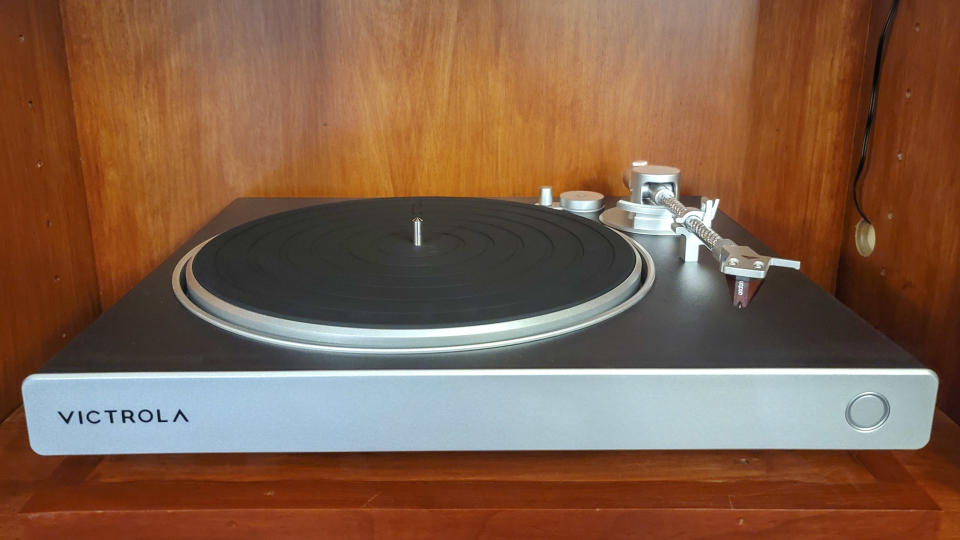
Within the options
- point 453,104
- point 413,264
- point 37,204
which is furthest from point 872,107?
point 37,204

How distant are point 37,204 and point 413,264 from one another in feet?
1.72

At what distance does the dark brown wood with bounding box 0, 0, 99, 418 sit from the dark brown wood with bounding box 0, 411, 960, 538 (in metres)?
0.35

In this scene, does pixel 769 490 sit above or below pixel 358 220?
below

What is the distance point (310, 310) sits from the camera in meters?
0.55

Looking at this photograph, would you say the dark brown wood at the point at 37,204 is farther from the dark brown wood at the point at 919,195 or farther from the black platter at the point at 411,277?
the dark brown wood at the point at 919,195

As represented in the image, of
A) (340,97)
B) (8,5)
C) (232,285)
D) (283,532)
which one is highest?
(8,5)

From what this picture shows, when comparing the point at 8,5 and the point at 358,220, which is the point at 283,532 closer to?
the point at 358,220

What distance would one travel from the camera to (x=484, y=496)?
53 centimetres

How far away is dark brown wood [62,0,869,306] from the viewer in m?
0.99

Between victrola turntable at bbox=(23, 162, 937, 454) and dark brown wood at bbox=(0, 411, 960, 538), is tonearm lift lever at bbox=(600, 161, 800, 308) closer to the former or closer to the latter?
victrola turntable at bbox=(23, 162, 937, 454)

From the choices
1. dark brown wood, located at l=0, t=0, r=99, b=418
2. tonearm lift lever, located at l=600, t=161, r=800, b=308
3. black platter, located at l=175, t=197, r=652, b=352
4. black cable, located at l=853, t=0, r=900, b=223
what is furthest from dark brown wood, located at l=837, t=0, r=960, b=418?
dark brown wood, located at l=0, t=0, r=99, b=418

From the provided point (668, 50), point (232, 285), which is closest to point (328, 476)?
point (232, 285)

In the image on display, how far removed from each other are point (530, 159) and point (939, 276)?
500mm

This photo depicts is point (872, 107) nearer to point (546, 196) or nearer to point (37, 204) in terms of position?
point (546, 196)
